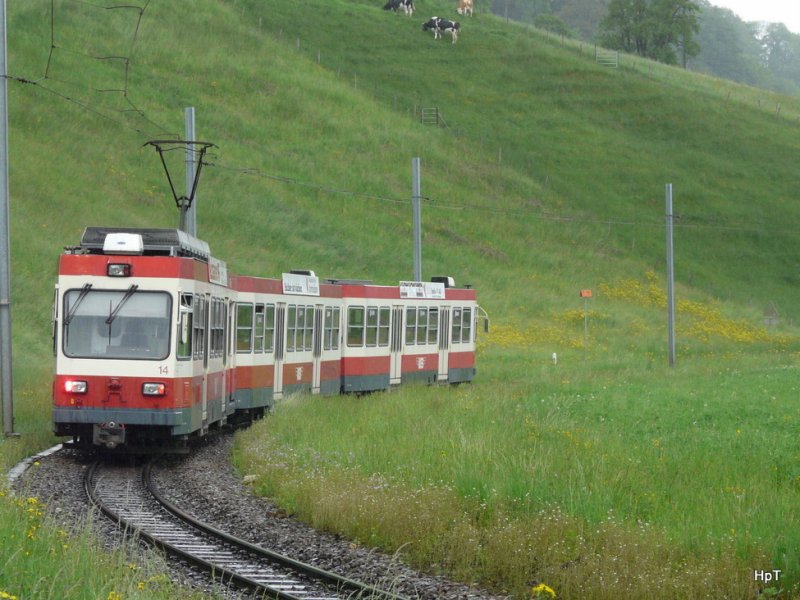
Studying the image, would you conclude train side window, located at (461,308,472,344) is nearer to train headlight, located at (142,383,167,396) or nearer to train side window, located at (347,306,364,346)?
train side window, located at (347,306,364,346)

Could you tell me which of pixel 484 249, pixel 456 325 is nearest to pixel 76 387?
pixel 456 325

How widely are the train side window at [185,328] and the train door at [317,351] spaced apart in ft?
34.9

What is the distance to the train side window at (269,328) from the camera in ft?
88.6

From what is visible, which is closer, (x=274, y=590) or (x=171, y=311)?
(x=274, y=590)

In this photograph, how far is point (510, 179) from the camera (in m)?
87.9

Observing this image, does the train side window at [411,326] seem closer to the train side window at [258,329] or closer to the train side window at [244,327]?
the train side window at [258,329]

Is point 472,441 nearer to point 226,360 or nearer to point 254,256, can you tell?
point 226,360

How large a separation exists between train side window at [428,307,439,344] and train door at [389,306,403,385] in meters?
2.07

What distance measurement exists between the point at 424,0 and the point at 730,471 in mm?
119469

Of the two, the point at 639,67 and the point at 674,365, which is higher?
the point at 639,67

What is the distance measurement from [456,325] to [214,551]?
84.9 ft

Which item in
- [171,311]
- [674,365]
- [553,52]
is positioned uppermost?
[553,52]

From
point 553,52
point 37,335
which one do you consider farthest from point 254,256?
point 553,52

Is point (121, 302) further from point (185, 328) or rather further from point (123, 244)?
point (185, 328)
